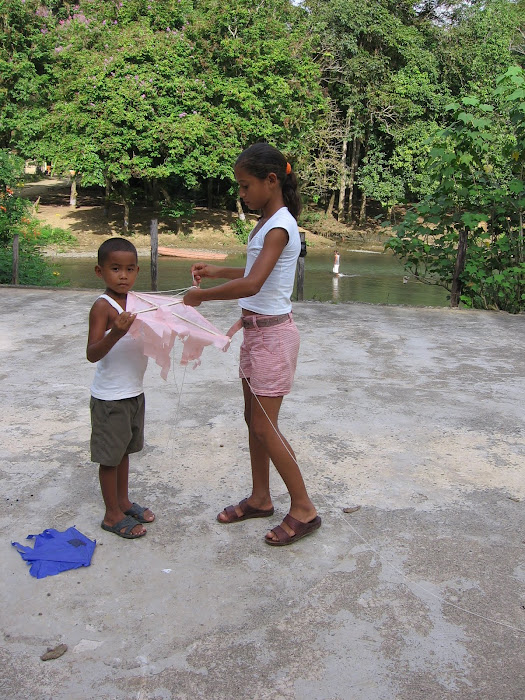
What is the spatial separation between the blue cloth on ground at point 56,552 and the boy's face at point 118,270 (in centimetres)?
A: 98

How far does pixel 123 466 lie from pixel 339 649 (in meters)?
1.18

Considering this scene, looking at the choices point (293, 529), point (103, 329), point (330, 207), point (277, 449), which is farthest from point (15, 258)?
point (330, 207)

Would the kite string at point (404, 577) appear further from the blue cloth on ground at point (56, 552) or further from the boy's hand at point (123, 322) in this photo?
the blue cloth on ground at point (56, 552)

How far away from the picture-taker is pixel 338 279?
17938mm

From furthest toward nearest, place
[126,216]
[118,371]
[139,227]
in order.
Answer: [139,227] < [126,216] < [118,371]

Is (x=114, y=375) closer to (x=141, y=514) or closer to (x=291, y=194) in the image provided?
(x=141, y=514)

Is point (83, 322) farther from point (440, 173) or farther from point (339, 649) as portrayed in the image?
point (339, 649)

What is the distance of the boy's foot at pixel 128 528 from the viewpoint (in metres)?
2.74

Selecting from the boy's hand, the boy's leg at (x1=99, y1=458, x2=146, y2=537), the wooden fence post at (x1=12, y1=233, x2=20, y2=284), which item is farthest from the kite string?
the wooden fence post at (x1=12, y1=233, x2=20, y2=284)

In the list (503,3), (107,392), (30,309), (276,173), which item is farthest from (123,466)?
(503,3)

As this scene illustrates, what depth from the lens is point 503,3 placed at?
2545 centimetres

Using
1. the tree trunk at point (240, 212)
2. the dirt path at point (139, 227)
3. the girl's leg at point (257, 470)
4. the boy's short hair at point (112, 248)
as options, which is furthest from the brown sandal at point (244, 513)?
the tree trunk at point (240, 212)

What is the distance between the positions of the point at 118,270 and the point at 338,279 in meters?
15.6

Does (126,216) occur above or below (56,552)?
above
